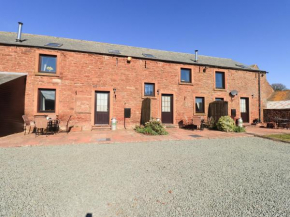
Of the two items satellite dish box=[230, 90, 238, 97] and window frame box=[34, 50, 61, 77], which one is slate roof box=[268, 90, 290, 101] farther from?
window frame box=[34, 50, 61, 77]

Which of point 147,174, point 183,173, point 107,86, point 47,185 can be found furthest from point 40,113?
point 183,173

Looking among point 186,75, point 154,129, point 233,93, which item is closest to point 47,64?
point 154,129

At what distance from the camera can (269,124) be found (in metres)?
10.7

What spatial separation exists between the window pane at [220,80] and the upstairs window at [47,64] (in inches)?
495

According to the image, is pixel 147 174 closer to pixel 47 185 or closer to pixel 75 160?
pixel 47 185

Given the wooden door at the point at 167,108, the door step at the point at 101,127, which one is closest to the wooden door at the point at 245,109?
the wooden door at the point at 167,108

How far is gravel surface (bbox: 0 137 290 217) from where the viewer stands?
1738 millimetres

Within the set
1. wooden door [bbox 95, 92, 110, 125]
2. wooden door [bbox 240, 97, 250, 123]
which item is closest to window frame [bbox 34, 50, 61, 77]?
wooden door [bbox 95, 92, 110, 125]

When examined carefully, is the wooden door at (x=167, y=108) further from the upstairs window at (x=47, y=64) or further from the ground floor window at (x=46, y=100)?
the upstairs window at (x=47, y=64)

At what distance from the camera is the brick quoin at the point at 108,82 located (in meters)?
8.02

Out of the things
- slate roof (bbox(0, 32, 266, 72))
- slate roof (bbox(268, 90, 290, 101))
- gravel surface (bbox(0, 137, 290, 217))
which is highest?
slate roof (bbox(0, 32, 266, 72))

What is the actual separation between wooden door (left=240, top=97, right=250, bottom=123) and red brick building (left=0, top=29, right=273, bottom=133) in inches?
5.4

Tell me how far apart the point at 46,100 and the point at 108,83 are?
3991 millimetres

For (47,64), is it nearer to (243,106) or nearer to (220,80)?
(220,80)
